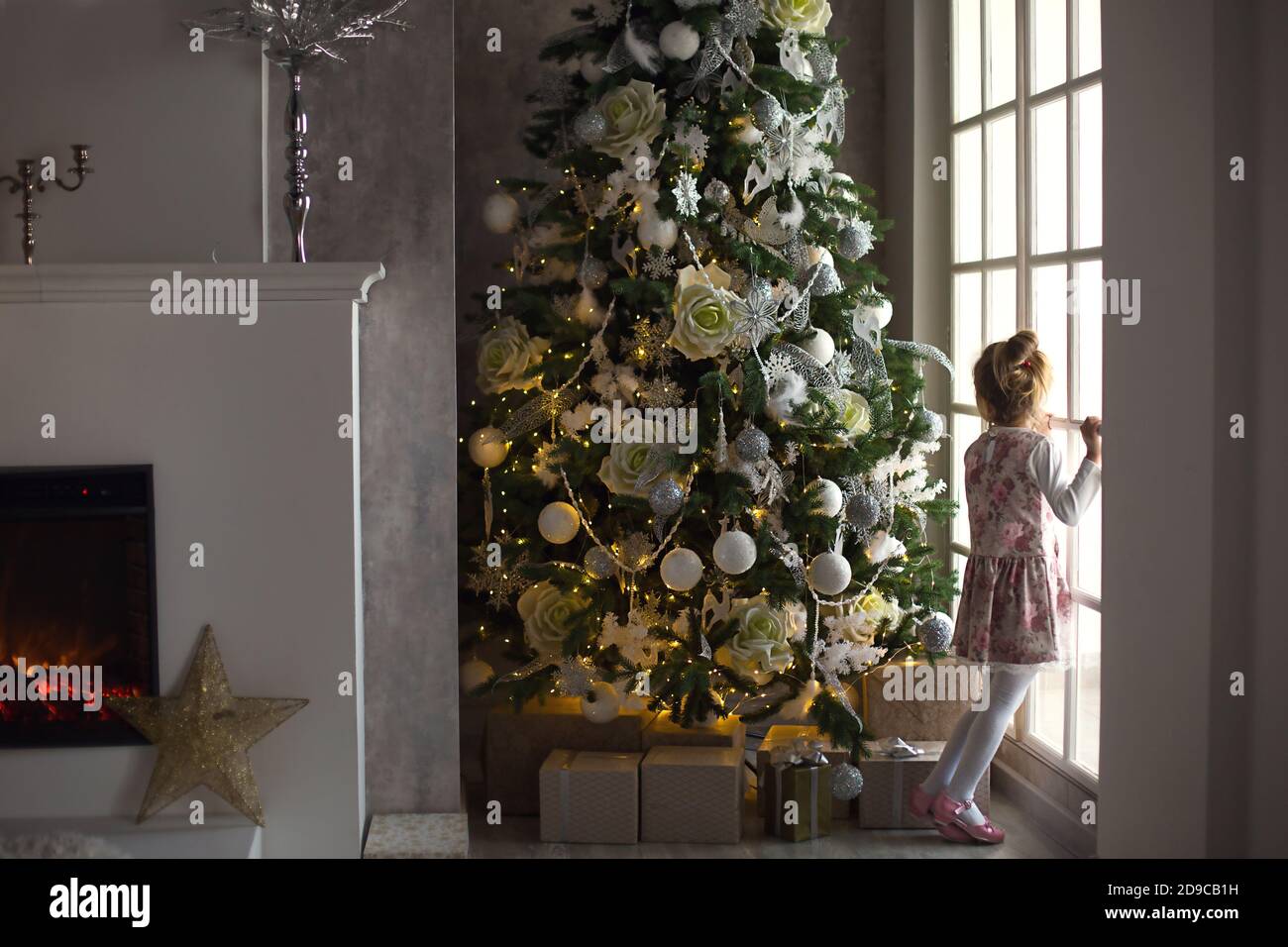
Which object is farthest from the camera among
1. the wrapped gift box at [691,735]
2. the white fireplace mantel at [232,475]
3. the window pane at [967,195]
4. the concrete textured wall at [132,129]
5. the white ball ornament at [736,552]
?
the window pane at [967,195]

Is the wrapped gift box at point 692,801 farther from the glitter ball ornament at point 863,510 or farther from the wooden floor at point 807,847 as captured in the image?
the glitter ball ornament at point 863,510

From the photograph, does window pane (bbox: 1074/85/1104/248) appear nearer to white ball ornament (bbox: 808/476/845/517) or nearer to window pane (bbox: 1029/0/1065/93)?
window pane (bbox: 1029/0/1065/93)

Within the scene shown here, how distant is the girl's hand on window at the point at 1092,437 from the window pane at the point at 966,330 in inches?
39.0

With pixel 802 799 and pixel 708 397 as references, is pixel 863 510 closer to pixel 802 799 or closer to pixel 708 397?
pixel 708 397

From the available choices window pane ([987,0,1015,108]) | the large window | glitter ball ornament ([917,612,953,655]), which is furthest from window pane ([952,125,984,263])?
glitter ball ornament ([917,612,953,655])

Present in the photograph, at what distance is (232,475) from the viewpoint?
321 cm

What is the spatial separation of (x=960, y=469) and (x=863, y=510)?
88 cm

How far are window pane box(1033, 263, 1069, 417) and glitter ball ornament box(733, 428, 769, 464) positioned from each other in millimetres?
777

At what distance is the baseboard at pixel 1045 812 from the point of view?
11.3ft

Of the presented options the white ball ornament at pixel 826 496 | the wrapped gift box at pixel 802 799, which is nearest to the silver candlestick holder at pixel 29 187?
the white ball ornament at pixel 826 496

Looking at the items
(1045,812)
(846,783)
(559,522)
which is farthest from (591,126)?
(1045,812)
